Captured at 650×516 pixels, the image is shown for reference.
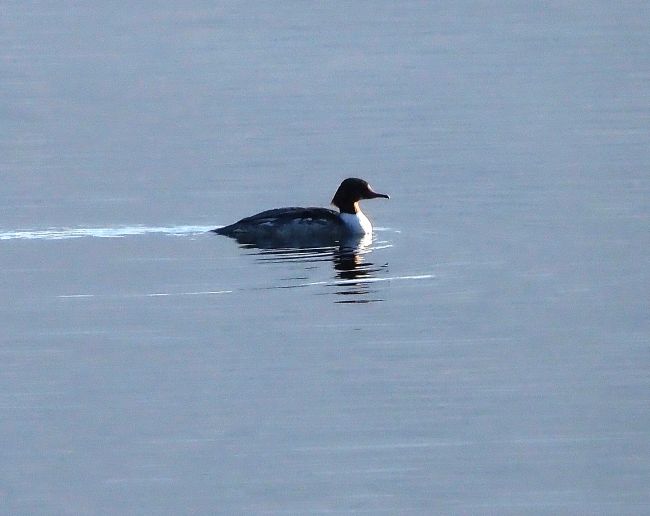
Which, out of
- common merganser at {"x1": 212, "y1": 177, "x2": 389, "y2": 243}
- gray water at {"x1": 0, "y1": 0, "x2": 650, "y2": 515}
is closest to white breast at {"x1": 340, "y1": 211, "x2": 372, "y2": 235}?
common merganser at {"x1": 212, "y1": 177, "x2": 389, "y2": 243}

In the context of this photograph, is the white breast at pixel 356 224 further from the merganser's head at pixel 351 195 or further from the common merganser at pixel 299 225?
the merganser's head at pixel 351 195

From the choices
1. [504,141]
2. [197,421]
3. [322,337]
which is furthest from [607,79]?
[197,421]

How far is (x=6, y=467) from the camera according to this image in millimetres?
11578

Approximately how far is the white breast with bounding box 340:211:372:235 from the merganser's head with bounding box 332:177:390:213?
382 mm

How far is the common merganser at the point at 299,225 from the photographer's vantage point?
19.9m

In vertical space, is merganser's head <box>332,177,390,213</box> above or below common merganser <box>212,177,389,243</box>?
above

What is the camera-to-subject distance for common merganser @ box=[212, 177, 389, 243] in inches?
782

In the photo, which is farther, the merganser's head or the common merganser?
the merganser's head

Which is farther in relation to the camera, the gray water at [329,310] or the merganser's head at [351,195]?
the merganser's head at [351,195]

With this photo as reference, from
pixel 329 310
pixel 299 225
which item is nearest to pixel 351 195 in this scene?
pixel 299 225

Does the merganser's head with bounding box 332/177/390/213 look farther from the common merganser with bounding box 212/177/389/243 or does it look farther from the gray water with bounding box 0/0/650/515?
the gray water with bounding box 0/0/650/515

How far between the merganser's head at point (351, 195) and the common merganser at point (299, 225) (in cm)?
6

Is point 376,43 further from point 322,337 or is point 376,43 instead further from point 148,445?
point 148,445

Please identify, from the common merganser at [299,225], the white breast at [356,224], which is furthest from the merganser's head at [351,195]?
the white breast at [356,224]
